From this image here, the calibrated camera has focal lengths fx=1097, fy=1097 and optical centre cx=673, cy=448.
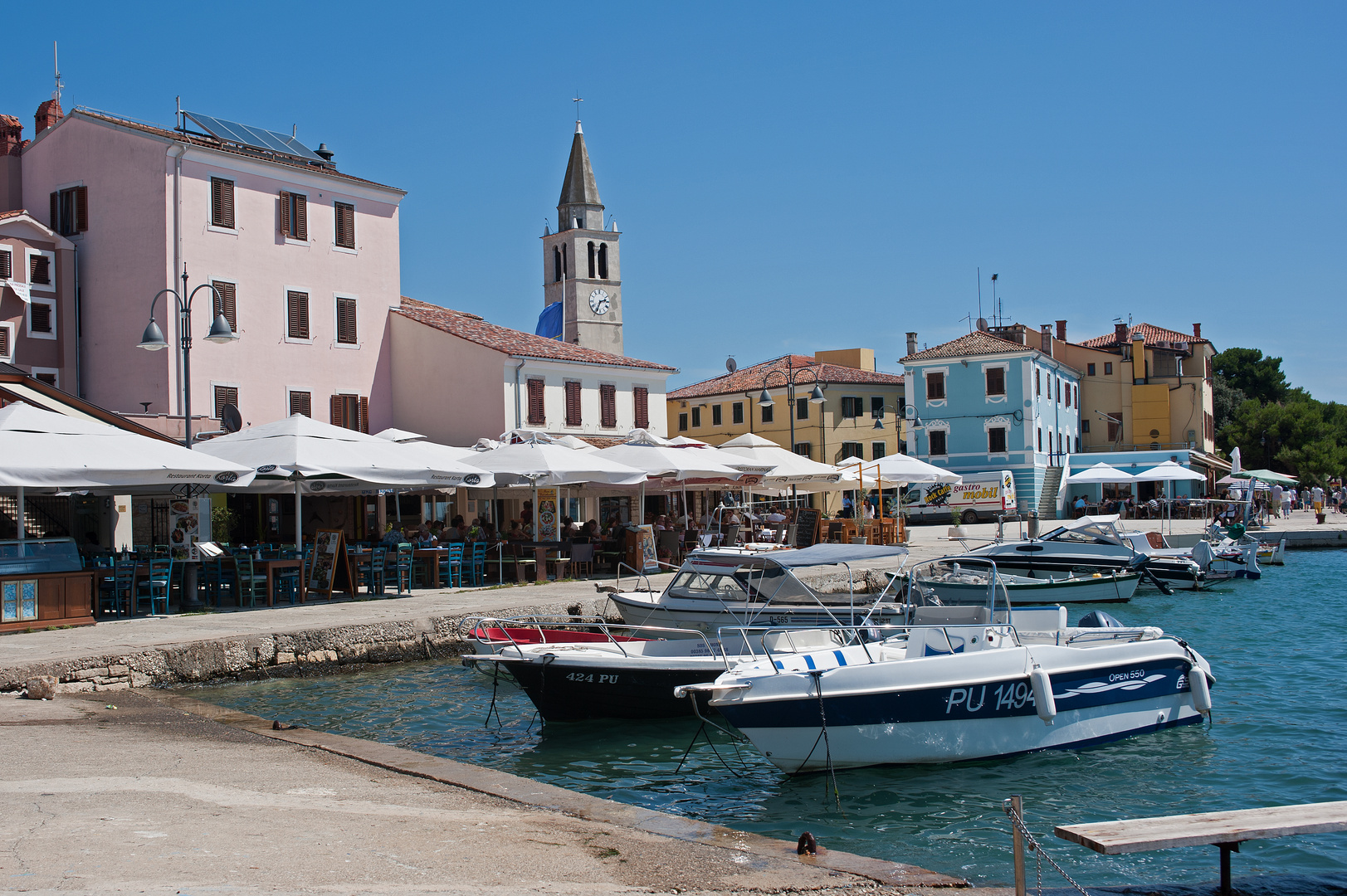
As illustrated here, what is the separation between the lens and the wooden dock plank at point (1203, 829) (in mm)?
5656

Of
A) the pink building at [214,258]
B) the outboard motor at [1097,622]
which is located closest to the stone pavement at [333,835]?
the outboard motor at [1097,622]

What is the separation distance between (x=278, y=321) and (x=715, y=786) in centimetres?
2329

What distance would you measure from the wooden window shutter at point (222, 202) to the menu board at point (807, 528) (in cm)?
1649

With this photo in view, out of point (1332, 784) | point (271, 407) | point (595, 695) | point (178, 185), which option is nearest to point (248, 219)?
point (178, 185)

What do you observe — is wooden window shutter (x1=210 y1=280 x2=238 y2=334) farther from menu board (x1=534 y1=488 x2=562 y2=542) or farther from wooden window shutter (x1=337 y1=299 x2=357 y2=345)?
menu board (x1=534 y1=488 x2=562 y2=542)

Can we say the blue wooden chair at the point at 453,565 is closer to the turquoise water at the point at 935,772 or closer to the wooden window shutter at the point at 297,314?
the turquoise water at the point at 935,772

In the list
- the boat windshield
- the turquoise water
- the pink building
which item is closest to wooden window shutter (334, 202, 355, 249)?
the pink building

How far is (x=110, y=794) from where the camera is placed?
6.88 metres

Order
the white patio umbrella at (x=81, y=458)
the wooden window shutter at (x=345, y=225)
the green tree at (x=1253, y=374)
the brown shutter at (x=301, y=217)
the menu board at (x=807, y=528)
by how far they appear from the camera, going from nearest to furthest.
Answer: the white patio umbrella at (x=81, y=458)
the menu board at (x=807, y=528)
the brown shutter at (x=301, y=217)
the wooden window shutter at (x=345, y=225)
the green tree at (x=1253, y=374)

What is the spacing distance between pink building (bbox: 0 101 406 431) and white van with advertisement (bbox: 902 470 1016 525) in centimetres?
2838

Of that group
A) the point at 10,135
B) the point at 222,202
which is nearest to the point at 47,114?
the point at 10,135

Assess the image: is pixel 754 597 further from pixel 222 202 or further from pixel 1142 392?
pixel 1142 392

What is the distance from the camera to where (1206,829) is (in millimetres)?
5859

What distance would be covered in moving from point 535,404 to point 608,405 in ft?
11.6
